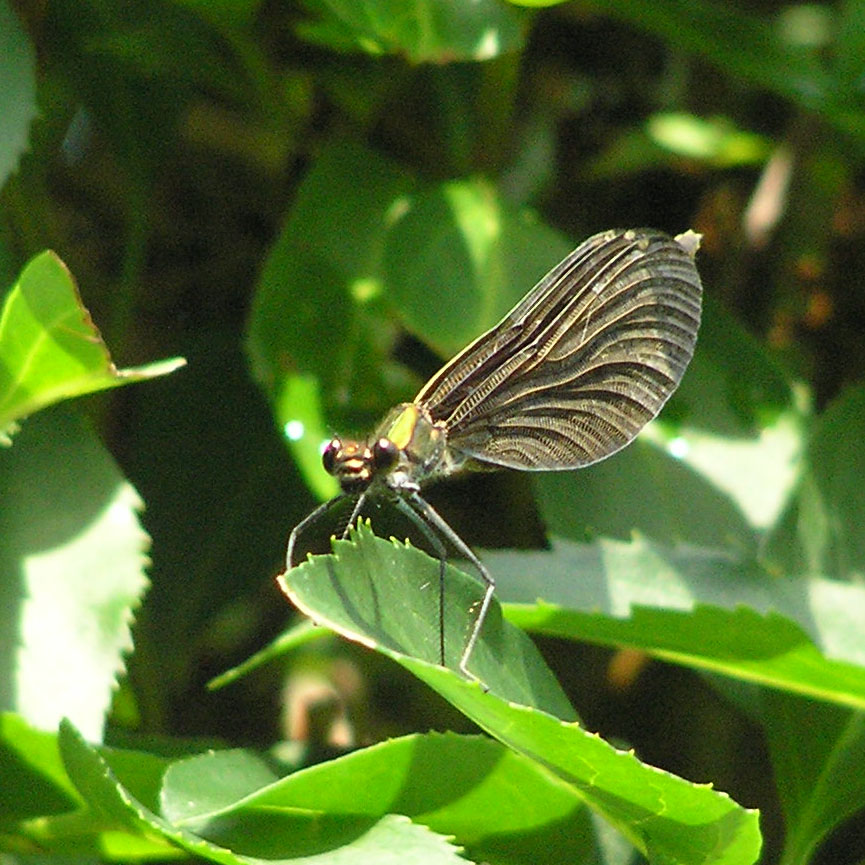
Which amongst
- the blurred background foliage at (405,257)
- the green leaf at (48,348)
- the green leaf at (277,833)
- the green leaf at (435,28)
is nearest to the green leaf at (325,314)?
the blurred background foliage at (405,257)

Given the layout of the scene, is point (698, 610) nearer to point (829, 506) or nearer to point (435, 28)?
point (829, 506)

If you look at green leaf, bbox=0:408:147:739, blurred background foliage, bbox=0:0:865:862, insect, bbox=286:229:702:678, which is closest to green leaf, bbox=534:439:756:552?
blurred background foliage, bbox=0:0:865:862

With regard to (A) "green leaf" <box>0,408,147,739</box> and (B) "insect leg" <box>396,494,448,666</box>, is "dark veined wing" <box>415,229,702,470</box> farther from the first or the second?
(A) "green leaf" <box>0,408,147,739</box>

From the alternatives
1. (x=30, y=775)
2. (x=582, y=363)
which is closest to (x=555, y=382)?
(x=582, y=363)

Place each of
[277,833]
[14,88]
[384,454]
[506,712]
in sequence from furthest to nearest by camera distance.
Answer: [14,88] < [384,454] < [277,833] < [506,712]

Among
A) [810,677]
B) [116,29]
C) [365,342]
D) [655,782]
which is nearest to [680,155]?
[365,342]

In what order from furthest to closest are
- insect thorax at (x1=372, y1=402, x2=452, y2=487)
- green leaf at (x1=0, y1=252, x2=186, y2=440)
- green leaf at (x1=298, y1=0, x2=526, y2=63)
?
green leaf at (x1=298, y1=0, x2=526, y2=63) → insect thorax at (x1=372, y1=402, x2=452, y2=487) → green leaf at (x1=0, y1=252, x2=186, y2=440)
